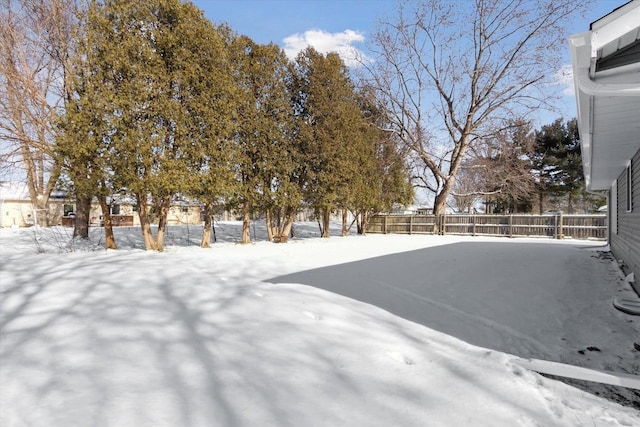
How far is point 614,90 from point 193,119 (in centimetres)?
1023

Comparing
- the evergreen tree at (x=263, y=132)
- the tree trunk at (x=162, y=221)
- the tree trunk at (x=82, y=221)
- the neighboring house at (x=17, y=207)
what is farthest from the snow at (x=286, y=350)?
the neighboring house at (x=17, y=207)

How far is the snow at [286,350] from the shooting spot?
6.50 ft

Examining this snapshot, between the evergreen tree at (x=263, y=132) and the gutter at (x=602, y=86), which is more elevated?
the evergreen tree at (x=263, y=132)

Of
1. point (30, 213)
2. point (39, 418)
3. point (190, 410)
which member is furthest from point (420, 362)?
point (30, 213)

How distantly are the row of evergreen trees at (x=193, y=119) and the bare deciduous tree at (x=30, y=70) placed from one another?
165 cm

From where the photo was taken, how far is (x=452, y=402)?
2.23 m

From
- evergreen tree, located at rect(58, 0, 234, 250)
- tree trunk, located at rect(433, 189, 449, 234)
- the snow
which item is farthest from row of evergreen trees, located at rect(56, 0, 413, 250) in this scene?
tree trunk, located at rect(433, 189, 449, 234)

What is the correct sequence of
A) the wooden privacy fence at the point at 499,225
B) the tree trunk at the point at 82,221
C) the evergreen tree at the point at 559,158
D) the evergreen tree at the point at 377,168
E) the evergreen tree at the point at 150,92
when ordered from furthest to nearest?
the evergreen tree at the point at 559,158
the evergreen tree at the point at 377,168
the wooden privacy fence at the point at 499,225
the tree trunk at the point at 82,221
the evergreen tree at the point at 150,92

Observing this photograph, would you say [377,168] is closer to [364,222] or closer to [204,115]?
[364,222]

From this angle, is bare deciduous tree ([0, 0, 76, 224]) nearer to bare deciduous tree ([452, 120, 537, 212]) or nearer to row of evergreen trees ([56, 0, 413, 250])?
row of evergreen trees ([56, 0, 413, 250])

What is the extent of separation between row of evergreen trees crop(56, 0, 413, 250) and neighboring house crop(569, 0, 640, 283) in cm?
928

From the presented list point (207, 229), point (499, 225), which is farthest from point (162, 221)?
point (499, 225)

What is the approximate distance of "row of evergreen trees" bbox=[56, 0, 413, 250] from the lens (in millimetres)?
9461

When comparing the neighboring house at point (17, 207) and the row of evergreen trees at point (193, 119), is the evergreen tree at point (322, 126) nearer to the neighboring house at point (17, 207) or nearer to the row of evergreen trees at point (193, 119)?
the row of evergreen trees at point (193, 119)
